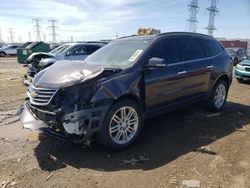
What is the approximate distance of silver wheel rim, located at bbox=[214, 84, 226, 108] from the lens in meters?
7.00

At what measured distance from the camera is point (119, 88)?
14.5 feet

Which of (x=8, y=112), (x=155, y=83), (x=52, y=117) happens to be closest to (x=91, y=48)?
(x=8, y=112)

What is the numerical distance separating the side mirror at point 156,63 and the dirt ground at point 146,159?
1313 mm

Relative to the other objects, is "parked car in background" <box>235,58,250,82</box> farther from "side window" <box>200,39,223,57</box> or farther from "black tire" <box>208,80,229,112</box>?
"side window" <box>200,39,223,57</box>

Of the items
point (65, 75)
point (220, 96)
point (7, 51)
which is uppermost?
point (65, 75)

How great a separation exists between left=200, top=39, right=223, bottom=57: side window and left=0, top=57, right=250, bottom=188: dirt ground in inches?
65.3

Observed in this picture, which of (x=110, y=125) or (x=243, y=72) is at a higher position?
(x=110, y=125)

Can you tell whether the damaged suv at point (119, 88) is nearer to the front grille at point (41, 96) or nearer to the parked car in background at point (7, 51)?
the front grille at point (41, 96)

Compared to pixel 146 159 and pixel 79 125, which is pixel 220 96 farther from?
pixel 79 125

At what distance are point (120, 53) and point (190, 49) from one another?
1.62 m

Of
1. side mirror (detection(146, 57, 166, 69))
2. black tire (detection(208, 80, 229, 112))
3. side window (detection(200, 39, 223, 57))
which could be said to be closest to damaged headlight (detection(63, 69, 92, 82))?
side mirror (detection(146, 57, 166, 69))

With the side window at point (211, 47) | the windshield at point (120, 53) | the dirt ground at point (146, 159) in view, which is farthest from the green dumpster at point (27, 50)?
the side window at point (211, 47)

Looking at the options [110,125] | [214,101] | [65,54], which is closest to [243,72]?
[214,101]

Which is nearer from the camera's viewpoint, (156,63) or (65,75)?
(65,75)
